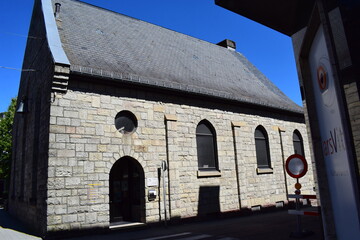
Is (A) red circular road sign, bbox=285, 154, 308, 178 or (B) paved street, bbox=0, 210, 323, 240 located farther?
(B) paved street, bbox=0, 210, 323, 240

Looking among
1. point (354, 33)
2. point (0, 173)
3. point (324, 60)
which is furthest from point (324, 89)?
point (0, 173)

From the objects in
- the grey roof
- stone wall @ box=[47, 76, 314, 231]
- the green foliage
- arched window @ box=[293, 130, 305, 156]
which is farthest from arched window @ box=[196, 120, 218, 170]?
the green foliage

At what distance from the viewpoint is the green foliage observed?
27.4 metres

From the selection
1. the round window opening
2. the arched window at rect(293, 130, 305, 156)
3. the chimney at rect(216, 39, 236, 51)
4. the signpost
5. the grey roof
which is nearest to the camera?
the signpost

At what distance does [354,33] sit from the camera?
300cm

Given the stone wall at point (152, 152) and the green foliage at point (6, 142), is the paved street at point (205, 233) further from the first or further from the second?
the green foliage at point (6, 142)

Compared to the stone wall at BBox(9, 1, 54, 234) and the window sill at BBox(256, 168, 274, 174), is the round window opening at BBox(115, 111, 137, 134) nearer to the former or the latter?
the stone wall at BBox(9, 1, 54, 234)

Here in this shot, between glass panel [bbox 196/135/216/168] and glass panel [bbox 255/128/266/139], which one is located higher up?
glass panel [bbox 255/128/266/139]

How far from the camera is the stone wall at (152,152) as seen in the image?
30.3 feet

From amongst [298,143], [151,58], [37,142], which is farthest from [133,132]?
[298,143]

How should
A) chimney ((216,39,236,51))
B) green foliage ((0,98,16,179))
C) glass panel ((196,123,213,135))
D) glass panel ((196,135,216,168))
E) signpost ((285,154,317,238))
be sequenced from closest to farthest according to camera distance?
1. signpost ((285,154,317,238))
2. glass panel ((196,135,216,168))
3. glass panel ((196,123,213,135))
4. chimney ((216,39,236,51))
5. green foliage ((0,98,16,179))

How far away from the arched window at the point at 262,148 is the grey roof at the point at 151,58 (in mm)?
1464

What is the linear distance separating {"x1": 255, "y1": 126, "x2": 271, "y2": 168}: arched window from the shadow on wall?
3.49m

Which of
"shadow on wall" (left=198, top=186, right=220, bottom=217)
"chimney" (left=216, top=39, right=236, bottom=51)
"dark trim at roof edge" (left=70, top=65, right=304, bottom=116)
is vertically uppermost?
"chimney" (left=216, top=39, right=236, bottom=51)
